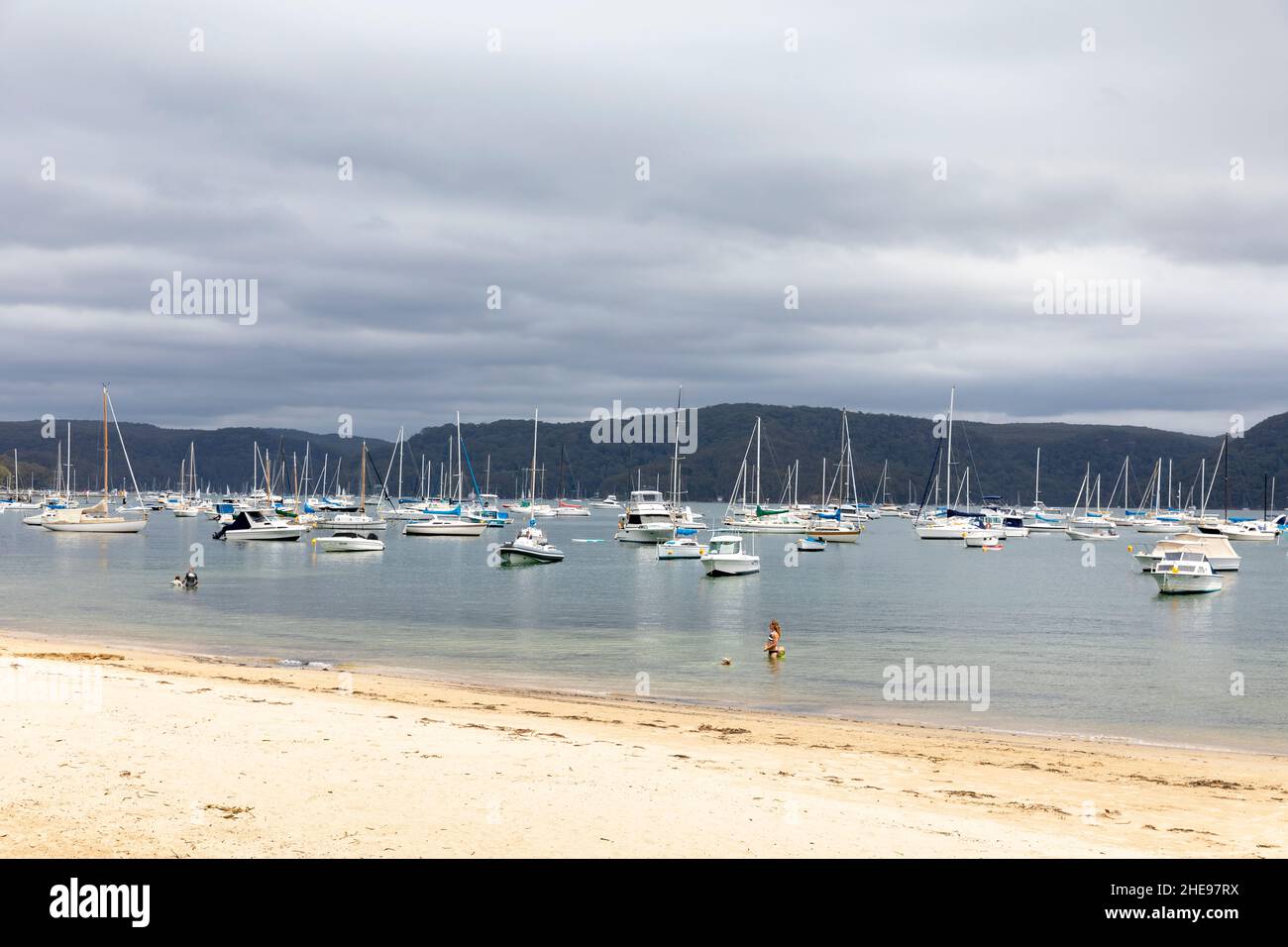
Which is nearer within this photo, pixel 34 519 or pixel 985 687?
pixel 985 687

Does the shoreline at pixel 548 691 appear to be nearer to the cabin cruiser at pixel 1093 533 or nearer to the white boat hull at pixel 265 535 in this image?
the white boat hull at pixel 265 535

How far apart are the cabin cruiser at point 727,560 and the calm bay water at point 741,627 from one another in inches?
48.8

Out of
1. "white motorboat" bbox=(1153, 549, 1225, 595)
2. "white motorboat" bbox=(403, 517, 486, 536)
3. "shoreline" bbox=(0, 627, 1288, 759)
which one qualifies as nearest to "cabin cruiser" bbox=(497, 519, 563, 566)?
"white motorboat" bbox=(403, 517, 486, 536)

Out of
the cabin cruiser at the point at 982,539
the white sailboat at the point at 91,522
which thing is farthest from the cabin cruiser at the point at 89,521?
the cabin cruiser at the point at 982,539

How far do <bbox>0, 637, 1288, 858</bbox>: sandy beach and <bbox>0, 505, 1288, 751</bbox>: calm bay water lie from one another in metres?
5.75

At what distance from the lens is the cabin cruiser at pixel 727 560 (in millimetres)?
72000

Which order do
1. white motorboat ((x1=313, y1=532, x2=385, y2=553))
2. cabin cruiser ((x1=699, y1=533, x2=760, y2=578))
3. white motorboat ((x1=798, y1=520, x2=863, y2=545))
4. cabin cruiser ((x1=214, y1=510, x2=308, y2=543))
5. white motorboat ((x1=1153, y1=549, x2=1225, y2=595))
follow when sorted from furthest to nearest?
white motorboat ((x1=798, y1=520, x2=863, y2=545)), cabin cruiser ((x1=214, y1=510, x2=308, y2=543)), white motorboat ((x1=313, y1=532, x2=385, y2=553)), cabin cruiser ((x1=699, y1=533, x2=760, y2=578)), white motorboat ((x1=1153, y1=549, x2=1225, y2=595))

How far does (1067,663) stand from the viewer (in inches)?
1490

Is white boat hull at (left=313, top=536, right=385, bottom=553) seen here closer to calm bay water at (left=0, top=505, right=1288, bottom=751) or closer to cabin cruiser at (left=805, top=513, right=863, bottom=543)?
calm bay water at (left=0, top=505, right=1288, bottom=751)

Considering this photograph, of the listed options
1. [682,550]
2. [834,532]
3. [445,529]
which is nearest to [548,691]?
[682,550]

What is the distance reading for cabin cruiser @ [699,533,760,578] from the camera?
236 ft
